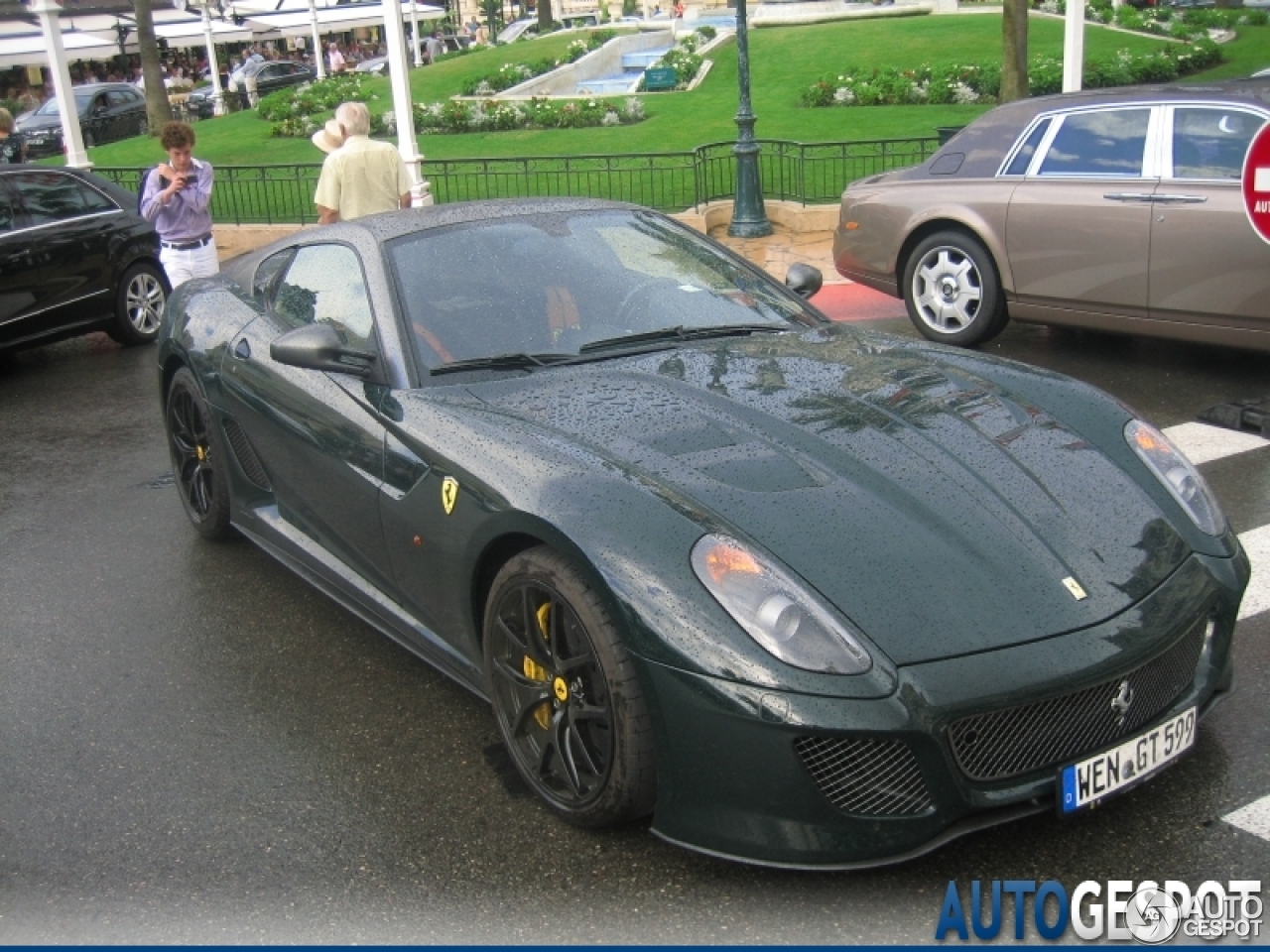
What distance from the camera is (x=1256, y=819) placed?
11.7 ft

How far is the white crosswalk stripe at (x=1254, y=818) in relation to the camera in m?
3.51

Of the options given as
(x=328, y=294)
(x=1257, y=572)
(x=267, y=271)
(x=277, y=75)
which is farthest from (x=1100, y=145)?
Answer: (x=277, y=75)

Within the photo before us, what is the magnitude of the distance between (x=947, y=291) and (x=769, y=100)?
56.8ft

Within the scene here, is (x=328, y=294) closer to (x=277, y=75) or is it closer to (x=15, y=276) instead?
(x=15, y=276)

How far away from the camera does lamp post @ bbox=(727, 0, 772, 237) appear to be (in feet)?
45.2

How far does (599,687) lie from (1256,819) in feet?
5.39

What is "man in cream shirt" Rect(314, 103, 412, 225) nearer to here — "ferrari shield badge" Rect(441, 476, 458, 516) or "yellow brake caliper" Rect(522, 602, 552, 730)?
"ferrari shield badge" Rect(441, 476, 458, 516)

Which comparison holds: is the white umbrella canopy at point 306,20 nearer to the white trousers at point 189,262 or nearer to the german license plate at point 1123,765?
the white trousers at point 189,262

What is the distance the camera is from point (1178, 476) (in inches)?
160

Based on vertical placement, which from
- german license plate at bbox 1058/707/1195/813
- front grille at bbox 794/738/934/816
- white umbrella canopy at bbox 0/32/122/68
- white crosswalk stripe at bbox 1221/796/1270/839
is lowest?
white crosswalk stripe at bbox 1221/796/1270/839

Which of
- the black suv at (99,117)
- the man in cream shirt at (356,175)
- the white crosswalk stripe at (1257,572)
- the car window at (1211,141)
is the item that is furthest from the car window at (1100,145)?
the black suv at (99,117)

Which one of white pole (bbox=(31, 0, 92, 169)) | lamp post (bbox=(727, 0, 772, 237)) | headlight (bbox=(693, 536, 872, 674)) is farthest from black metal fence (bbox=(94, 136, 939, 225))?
headlight (bbox=(693, 536, 872, 674))

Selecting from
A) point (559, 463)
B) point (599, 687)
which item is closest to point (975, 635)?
point (599, 687)

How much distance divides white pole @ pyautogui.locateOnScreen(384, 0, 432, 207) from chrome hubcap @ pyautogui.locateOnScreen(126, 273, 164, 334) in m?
3.30
